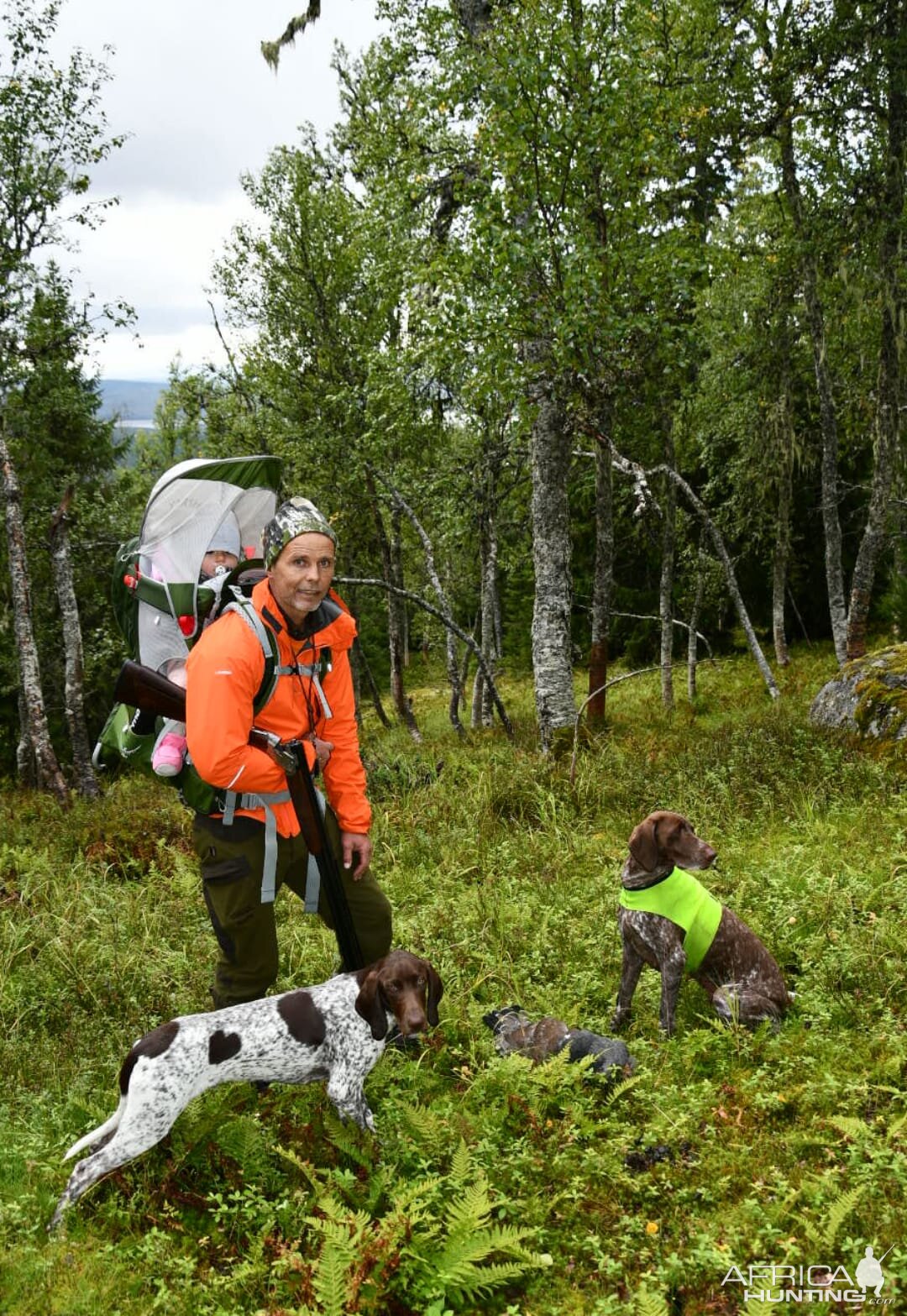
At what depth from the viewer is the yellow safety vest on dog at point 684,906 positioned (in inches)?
172

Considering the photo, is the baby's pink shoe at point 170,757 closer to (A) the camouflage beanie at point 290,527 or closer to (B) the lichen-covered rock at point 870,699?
(A) the camouflage beanie at point 290,527

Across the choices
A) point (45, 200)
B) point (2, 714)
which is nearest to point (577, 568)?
point (45, 200)

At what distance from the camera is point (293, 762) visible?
12.8 feet

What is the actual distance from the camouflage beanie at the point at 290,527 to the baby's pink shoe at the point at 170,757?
100 cm

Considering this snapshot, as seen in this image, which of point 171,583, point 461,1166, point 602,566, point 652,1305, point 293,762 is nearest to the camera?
point 652,1305

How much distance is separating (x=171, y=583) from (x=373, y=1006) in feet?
7.66

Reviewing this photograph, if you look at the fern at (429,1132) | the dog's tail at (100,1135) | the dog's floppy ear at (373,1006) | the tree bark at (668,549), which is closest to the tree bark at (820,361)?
the tree bark at (668,549)

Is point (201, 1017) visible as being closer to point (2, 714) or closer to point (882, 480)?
point (882, 480)

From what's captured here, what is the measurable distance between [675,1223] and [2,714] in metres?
24.3

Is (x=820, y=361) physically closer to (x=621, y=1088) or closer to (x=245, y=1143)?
(x=621, y=1088)

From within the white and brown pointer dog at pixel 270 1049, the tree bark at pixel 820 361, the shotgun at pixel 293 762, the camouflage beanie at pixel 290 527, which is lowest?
the white and brown pointer dog at pixel 270 1049

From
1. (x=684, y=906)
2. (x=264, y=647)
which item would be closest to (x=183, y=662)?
(x=264, y=647)

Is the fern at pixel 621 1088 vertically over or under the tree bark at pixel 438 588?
under

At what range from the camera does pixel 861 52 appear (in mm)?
10523
